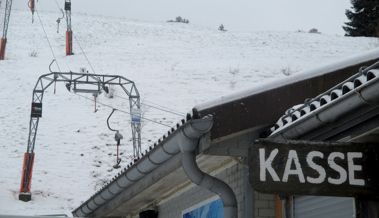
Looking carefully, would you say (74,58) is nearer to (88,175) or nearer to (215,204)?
(88,175)

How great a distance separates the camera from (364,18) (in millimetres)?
40188

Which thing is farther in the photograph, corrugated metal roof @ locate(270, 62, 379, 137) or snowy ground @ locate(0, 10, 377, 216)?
snowy ground @ locate(0, 10, 377, 216)

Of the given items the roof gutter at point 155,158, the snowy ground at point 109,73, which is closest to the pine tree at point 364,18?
the snowy ground at point 109,73

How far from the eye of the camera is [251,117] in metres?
5.45

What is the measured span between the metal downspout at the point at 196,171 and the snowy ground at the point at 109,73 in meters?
11.0

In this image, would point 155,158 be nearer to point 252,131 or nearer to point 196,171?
point 196,171

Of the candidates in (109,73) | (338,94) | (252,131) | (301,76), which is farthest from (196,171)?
(109,73)

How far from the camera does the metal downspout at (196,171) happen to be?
5.17 metres

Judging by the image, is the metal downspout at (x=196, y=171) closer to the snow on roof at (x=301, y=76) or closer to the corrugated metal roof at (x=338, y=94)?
the snow on roof at (x=301, y=76)

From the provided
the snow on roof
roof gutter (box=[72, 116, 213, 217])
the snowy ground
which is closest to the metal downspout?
roof gutter (box=[72, 116, 213, 217])

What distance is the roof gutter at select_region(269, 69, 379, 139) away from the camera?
11.1ft

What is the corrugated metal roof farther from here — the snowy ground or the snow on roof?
the snowy ground

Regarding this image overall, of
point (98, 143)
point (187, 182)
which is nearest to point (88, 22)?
point (98, 143)

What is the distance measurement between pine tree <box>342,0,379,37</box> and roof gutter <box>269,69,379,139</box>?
121 feet
